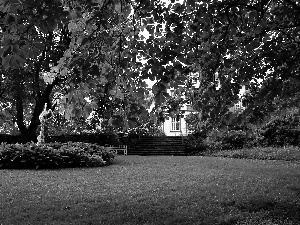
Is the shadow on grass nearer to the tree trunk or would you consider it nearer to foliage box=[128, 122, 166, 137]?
the tree trunk

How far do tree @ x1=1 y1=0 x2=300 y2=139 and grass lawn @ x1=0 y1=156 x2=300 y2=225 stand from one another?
1828 millimetres

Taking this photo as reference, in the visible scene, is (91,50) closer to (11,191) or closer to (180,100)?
(180,100)

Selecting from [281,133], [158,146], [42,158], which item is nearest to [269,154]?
[281,133]

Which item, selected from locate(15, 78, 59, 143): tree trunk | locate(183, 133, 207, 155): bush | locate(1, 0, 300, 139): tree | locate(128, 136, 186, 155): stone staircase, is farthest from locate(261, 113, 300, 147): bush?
locate(1, 0, 300, 139): tree

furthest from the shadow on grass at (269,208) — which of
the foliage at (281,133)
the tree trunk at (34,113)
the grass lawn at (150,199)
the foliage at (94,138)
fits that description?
the foliage at (94,138)

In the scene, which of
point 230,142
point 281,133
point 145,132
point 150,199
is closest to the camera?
point 150,199

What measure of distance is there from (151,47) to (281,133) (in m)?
19.4

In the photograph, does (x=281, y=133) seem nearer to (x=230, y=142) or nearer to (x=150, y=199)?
(x=230, y=142)

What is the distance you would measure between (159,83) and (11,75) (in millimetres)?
17623

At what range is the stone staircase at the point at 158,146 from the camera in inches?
962

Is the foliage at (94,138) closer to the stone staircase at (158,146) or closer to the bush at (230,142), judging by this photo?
the stone staircase at (158,146)

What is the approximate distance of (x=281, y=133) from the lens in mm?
22359

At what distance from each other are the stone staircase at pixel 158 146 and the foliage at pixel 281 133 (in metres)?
5.84

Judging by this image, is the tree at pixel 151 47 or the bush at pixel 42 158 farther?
the bush at pixel 42 158
